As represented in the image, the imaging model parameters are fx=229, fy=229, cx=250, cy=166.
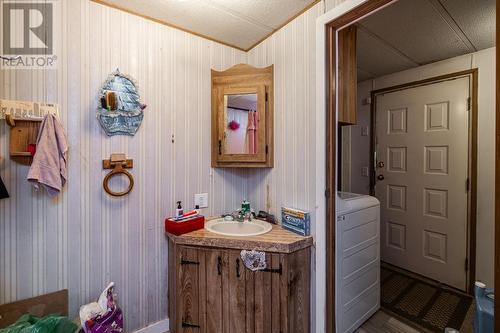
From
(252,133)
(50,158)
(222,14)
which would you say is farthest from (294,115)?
(50,158)

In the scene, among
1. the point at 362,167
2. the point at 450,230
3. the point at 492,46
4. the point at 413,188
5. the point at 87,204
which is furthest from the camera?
the point at 362,167

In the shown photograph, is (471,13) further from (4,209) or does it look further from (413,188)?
(4,209)

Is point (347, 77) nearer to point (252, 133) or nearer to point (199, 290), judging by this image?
point (252, 133)

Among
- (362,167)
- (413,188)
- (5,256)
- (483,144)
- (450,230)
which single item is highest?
(483,144)

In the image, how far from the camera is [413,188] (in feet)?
8.32

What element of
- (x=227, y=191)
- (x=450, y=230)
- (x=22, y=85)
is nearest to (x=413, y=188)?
(x=450, y=230)

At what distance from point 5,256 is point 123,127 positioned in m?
0.93

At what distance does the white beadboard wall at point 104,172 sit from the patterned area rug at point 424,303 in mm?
1891

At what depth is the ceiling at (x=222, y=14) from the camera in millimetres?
1457

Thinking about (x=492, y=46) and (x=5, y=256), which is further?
(x=492, y=46)

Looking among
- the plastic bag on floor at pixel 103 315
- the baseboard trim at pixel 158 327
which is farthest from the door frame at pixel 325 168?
the plastic bag on floor at pixel 103 315

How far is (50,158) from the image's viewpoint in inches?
48.6

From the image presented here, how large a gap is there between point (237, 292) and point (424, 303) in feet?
6.07

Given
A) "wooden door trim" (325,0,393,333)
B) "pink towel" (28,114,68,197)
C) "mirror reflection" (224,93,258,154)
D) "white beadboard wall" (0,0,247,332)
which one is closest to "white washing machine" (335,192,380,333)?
"wooden door trim" (325,0,393,333)
